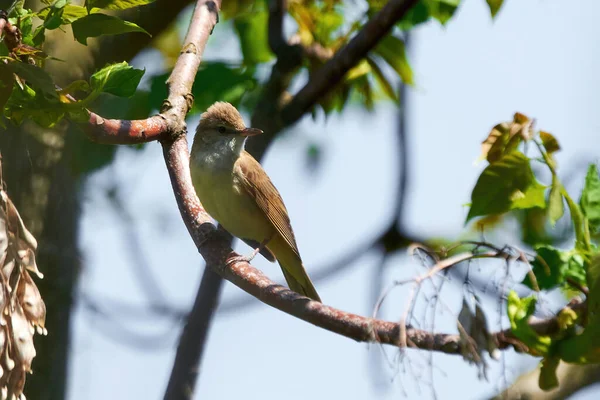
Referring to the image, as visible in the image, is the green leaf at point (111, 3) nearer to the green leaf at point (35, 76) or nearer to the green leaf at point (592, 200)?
the green leaf at point (35, 76)

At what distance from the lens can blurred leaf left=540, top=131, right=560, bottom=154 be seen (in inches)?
112

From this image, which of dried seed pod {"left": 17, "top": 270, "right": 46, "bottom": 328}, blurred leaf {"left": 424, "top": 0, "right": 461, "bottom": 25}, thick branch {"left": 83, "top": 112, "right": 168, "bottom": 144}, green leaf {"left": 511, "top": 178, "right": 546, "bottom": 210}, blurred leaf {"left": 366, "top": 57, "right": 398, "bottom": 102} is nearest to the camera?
dried seed pod {"left": 17, "top": 270, "right": 46, "bottom": 328}

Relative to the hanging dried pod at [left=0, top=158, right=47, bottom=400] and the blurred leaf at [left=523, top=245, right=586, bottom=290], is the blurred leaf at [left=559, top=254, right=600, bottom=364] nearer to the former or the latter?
the blurred leaf at [left=523, top=245, right=586, bottom=290]

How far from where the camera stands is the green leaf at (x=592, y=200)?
2.90 m

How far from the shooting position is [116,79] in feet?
7.46

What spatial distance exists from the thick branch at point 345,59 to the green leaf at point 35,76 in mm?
2423

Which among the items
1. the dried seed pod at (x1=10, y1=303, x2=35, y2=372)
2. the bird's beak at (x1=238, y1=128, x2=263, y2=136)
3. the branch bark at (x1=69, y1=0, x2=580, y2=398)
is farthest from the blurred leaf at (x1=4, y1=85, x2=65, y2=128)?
the bird's beak at (x1=238, y1=128, x2=263, y2=136)

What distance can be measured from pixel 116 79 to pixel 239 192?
2965 mm

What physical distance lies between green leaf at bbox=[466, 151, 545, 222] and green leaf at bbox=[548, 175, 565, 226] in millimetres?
83

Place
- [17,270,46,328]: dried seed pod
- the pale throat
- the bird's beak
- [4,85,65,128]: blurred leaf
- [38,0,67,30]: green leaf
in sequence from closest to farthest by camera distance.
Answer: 1. [38,0,67,30]: green leaf
2. [4,85,65,128]: blurred leaf
3. [17,270,46,328]: dried seed pod
4. the bird's beak
5. the pale throat

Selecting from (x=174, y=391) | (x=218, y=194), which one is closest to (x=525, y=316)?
(x=174, y=391)

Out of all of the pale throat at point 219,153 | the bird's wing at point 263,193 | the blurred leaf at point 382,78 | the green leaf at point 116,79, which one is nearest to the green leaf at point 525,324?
the green leaf at point 116,79

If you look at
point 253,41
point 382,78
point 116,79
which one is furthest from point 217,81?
point 116,79

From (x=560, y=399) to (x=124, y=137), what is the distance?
248 centimetres
